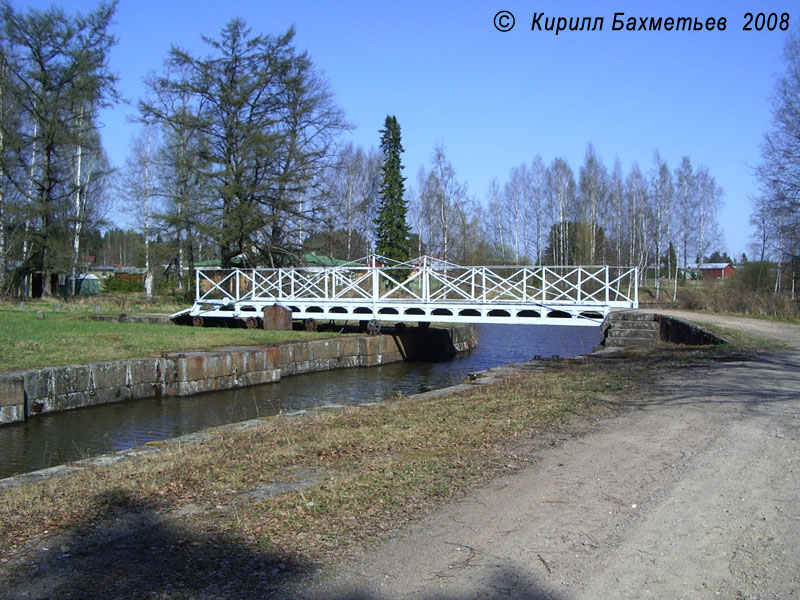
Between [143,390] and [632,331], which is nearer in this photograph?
[143,390]

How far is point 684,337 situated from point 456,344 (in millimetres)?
9003

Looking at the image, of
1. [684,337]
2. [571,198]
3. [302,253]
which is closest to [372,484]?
[684,337]

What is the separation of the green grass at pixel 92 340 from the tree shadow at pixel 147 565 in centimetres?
951

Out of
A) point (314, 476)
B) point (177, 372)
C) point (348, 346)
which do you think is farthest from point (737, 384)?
point (348, 346)

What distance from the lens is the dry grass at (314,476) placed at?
436cm

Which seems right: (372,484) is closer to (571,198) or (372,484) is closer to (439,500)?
(439,500)

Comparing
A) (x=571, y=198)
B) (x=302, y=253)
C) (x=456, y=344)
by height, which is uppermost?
(x=571, y=198)

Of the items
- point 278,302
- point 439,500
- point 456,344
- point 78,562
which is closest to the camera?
point 78,562

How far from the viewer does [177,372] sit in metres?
14.9

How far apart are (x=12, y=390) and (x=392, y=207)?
32166 mm

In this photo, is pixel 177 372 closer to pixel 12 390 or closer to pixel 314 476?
pixel 12 390

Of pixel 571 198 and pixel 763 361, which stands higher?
pixel 571 198

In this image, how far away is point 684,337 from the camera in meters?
19.4

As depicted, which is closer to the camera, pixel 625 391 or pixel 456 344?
pixel 625 391
